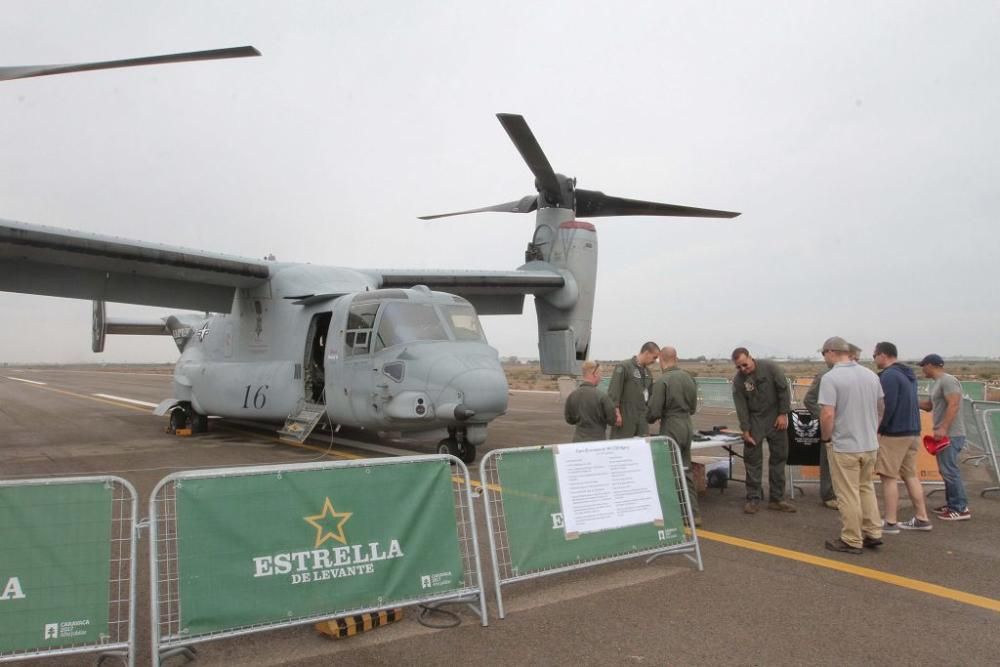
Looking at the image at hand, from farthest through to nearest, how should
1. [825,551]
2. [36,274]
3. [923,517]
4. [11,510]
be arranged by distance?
1. [36,274]
2. [923,517]
3. [825,551]
4. [11,510]

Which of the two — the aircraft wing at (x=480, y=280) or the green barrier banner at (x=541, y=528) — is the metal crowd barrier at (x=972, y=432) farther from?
the aircraft wing at (x=480, y=280)

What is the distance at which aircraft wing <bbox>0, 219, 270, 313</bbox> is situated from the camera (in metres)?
10.6

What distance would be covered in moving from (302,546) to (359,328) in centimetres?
644

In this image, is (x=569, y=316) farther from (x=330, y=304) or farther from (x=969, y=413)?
(x=969, y=413)

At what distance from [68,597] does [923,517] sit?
681 cm

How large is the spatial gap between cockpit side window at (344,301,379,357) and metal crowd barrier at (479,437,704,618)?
5397mm

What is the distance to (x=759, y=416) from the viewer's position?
263 inches

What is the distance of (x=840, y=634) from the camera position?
3.67 metres

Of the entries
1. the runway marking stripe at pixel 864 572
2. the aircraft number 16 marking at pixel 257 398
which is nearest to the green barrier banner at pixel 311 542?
the runway marking stripe at pixel 864 572

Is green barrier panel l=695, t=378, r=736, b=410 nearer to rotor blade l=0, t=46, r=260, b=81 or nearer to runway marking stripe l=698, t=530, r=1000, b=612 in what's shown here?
runway marking stripe l=698, t=530, r=1000, b=612

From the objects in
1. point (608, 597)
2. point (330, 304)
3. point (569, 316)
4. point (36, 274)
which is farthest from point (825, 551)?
point (36, 274)

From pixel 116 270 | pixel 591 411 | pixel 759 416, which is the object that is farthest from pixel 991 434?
pixel 116 270

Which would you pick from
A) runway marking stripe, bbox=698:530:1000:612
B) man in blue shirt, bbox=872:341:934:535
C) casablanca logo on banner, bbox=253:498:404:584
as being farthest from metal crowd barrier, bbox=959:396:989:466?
casablanca logo on banner, bbox=253:498:404:584

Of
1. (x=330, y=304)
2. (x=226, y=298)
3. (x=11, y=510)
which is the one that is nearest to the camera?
(x=11, y=510)
